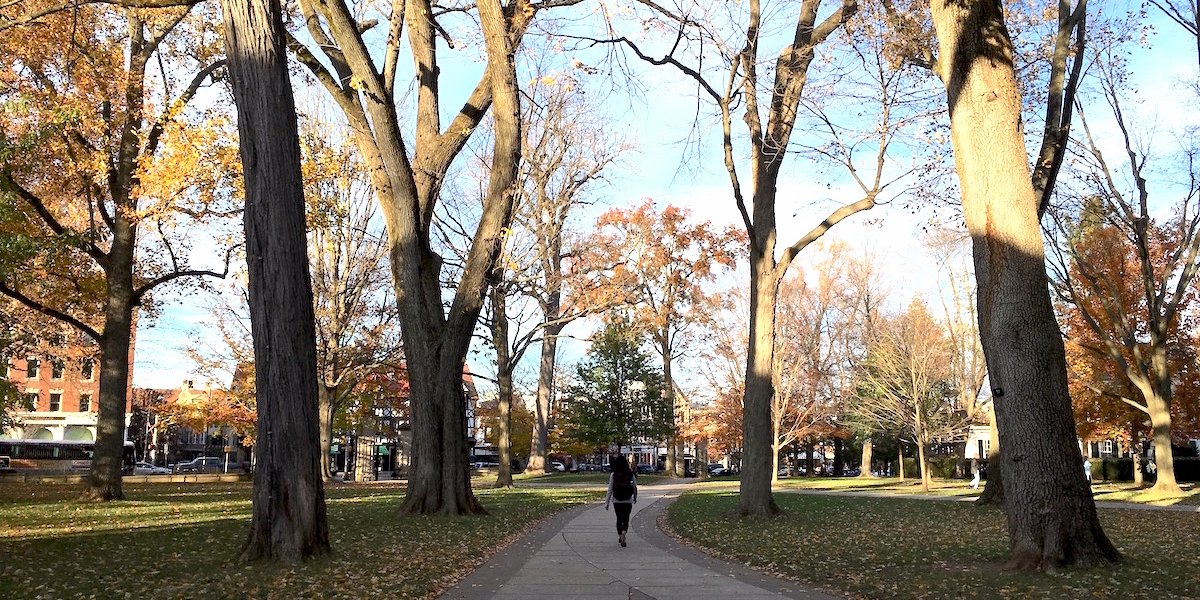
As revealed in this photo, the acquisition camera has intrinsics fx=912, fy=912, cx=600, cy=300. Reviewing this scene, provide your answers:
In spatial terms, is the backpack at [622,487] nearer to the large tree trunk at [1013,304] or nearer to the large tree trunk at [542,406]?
the large tree trunk at [1013,304]

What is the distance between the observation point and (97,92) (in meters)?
20.7

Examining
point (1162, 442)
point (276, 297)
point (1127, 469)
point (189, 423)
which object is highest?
point (276, 297)

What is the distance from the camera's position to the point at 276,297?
9.93 meters

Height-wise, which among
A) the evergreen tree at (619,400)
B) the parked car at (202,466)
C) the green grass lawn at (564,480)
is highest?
the evergreen tree at (619,400)

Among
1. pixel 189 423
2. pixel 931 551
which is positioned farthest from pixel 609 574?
pixel 189 423

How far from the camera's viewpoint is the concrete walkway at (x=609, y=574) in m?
8.66

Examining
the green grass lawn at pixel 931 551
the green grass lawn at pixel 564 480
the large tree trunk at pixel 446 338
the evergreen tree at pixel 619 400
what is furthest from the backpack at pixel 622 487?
the evergreen tree at pixel 619 400

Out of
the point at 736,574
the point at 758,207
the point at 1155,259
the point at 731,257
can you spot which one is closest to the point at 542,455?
the point at 731,257

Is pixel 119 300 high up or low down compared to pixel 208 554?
up

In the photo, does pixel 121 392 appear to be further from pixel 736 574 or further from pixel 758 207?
pixel 736 574

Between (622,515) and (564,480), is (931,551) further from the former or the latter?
(564,480)

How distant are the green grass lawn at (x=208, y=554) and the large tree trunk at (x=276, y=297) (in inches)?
21.2

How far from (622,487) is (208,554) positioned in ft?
18.9

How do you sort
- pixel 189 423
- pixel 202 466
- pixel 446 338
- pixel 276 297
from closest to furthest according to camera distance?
1. pixel 276 297
2. pixel 446 338
3. pixel 189 423
4. pixel 202 466
